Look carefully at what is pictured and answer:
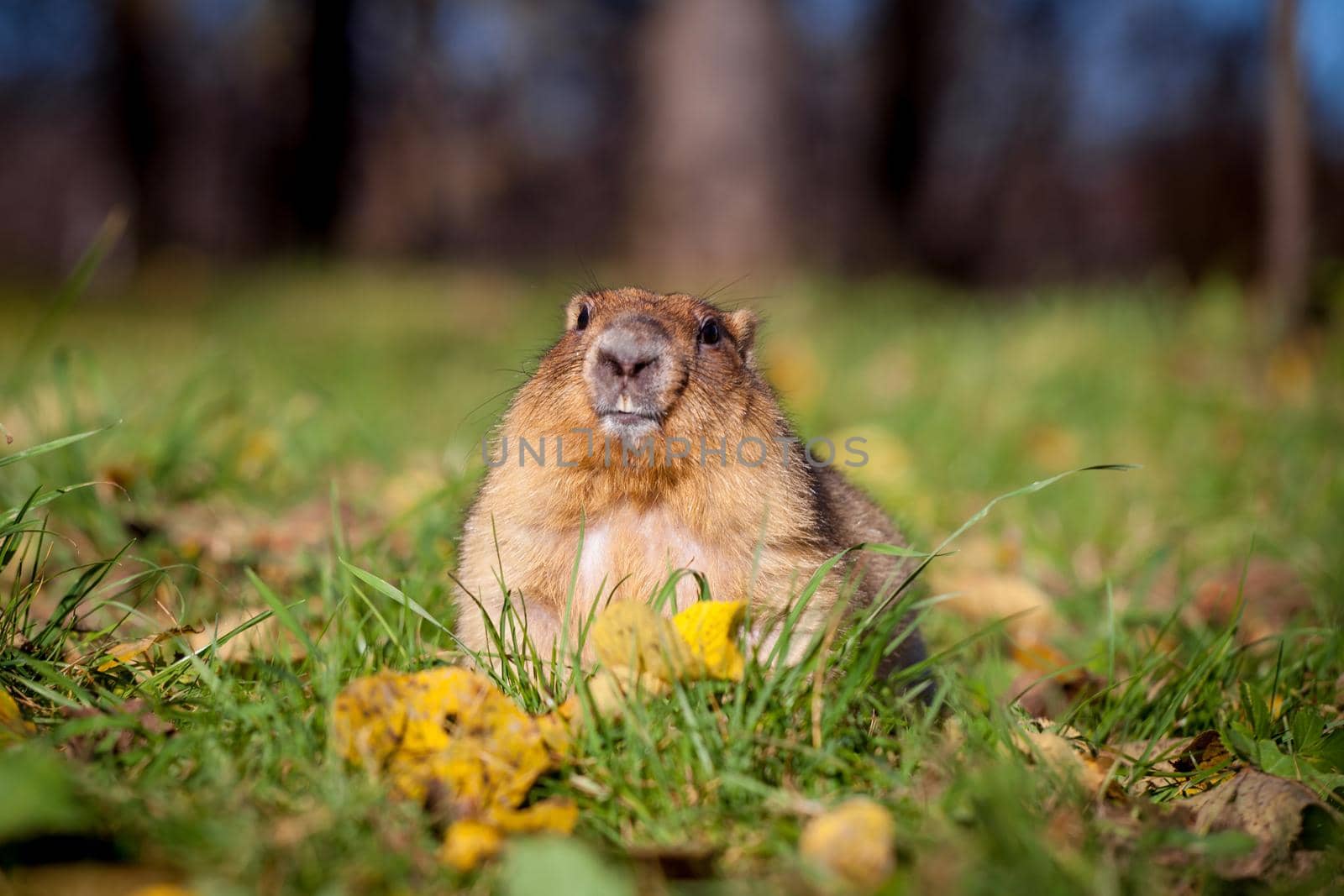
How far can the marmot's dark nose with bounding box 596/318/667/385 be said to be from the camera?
226 cm

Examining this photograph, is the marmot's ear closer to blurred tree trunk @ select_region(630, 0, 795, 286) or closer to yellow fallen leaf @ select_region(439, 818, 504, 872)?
yellow fallen leaf @ select_region(439, 818, 504, 872)

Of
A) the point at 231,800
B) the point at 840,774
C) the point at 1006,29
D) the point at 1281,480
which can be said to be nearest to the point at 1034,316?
the point at 1281,480

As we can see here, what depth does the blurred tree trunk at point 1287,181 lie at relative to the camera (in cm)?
564

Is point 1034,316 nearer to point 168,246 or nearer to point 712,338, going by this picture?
point 712,338

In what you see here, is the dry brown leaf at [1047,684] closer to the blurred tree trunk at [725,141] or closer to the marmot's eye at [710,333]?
the marmot's eye at [710,333]

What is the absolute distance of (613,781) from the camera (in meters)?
1.86

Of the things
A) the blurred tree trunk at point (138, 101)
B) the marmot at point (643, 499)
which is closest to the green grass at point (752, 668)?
the marmot at point (643, 499)

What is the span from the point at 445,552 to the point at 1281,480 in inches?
153

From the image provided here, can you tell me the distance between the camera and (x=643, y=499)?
234 cm

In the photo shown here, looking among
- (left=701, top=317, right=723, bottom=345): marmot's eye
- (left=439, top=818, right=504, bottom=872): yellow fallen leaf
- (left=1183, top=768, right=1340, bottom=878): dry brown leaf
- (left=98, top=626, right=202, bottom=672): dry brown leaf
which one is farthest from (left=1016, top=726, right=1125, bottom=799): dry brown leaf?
(left=98, top=626, right=202, bottom=672): dry brown leaf

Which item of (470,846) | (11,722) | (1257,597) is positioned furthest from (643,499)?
(1257,597)

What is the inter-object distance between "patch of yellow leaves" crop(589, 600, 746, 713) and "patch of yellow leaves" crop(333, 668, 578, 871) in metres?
0.12

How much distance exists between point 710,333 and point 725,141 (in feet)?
24.6

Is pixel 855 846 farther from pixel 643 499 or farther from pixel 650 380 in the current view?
pixel 650 380
